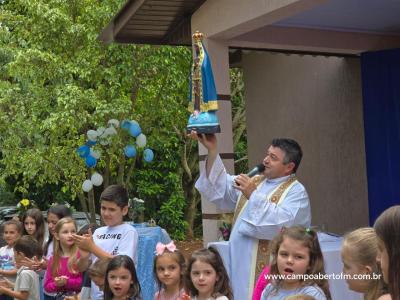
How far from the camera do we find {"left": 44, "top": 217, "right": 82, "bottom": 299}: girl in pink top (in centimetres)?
503

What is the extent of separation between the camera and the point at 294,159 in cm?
425

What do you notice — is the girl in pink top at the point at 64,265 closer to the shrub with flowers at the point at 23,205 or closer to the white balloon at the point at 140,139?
the white balloon at the point at 140,139

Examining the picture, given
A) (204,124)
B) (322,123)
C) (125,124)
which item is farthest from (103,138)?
(204,124)

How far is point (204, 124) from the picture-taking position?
447cm

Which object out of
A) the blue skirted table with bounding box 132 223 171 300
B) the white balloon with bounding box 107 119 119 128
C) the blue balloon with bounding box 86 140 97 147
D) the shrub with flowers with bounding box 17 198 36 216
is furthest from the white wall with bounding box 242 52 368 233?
the shrub with flowers with bounding box 17 198 36 216

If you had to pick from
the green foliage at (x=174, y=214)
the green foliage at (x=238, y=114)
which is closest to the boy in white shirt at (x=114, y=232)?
the green foliage at (x=238, y=114)

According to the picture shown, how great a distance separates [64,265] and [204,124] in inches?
62.3

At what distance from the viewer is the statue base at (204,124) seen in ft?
14.6

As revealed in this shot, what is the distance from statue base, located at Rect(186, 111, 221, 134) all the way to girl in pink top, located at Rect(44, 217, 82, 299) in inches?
50.0

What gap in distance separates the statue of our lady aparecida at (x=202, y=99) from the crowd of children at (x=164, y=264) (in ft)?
2.26

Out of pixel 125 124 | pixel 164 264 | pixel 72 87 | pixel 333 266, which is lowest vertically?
pixel 333 266

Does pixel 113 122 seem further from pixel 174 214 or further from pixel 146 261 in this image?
pixel 174 214

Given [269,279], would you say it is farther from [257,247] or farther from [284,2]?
[284,2]

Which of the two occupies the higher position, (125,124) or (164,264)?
(125,124)
